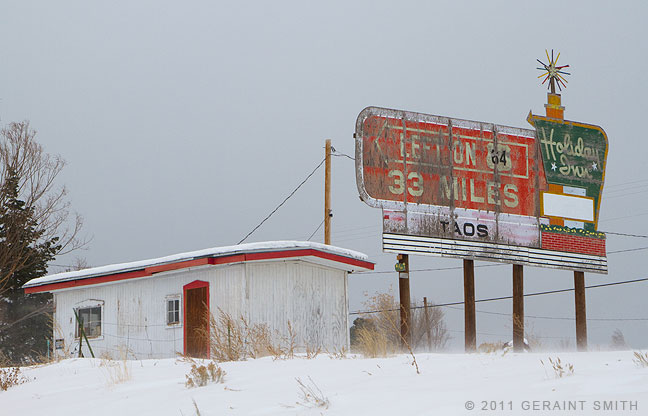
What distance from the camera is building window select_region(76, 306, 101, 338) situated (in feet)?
76.2

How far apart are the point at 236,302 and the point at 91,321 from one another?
6706 mm

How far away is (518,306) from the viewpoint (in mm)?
17609

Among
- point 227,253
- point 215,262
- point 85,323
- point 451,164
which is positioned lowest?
point 85,323

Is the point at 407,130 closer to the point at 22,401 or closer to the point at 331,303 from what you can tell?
the point at 331,303

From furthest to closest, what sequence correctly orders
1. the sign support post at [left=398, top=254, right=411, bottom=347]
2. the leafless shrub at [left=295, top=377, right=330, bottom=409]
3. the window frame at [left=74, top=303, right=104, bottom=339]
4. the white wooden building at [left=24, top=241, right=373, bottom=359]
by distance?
the window frame at [left=74, top=303, right=104, bottom=339] → the white wooden building at [left=24, top=241, right=373, bottom=359] → the sign support post at [left=398, top=254, right=411, bottom=347] → the leafless shrub at [left=295, top=377, right=330, bottom=409]

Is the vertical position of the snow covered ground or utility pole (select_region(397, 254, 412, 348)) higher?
utility pole (select_region(397, 254, 412, 348))

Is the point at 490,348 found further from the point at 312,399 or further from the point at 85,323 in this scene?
the point at 85,323

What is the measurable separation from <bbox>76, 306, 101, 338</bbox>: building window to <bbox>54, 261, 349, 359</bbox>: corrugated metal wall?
20 centimetres

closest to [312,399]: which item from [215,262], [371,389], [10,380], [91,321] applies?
[371,389]

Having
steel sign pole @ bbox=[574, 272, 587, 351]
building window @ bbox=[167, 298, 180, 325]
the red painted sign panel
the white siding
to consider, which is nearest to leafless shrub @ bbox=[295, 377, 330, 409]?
the red painted sign panel

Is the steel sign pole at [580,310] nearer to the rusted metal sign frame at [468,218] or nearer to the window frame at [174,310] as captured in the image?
the rusted metal sign frame at [468,218]

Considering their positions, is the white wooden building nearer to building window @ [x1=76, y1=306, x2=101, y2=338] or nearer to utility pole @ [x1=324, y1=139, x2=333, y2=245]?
building window @ [x1=76, y1=306, x2=101, y2=338]

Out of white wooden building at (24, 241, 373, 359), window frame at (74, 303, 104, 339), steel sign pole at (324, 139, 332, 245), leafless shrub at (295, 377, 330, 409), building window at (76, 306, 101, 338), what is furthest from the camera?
steel sign pole at (324, 139, 332, 245)

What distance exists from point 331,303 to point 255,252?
10.4ft
